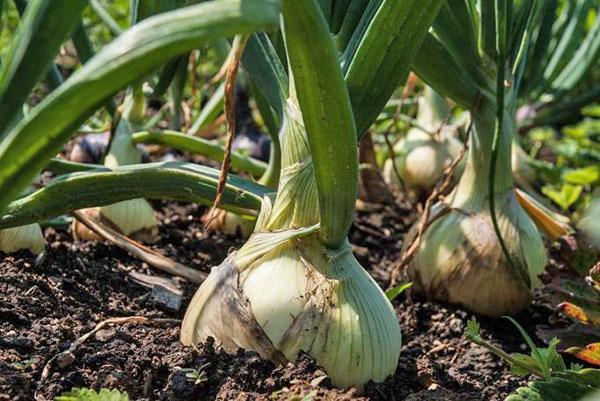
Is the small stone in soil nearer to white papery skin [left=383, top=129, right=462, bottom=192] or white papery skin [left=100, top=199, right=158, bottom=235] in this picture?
white papery skin [left=100, top=199, right=158, bottom=235]

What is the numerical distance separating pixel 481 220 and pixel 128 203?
74 centimetres

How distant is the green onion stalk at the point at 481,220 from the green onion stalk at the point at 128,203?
58cm

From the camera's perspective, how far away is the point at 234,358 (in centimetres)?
123

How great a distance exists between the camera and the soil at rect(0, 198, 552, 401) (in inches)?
47.2

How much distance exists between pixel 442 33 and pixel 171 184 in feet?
1.93

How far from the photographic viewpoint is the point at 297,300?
1.23m

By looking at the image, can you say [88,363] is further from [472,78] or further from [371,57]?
[472,78]

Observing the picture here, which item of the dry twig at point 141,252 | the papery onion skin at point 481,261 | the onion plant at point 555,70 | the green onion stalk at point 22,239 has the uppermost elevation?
the onion plant at point 555,70

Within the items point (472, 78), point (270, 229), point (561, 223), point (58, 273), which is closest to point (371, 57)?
point (270, 229)

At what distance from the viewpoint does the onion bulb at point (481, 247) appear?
1.80 m

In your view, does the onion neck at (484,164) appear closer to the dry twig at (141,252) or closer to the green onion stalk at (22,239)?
the dry twig at (141,252)

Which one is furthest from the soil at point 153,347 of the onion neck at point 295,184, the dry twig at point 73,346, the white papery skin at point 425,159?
the white papery skin at point 425,159

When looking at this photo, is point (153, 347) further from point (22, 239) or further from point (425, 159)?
point (425, 159)

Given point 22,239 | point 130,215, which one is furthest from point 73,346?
point 130,215
